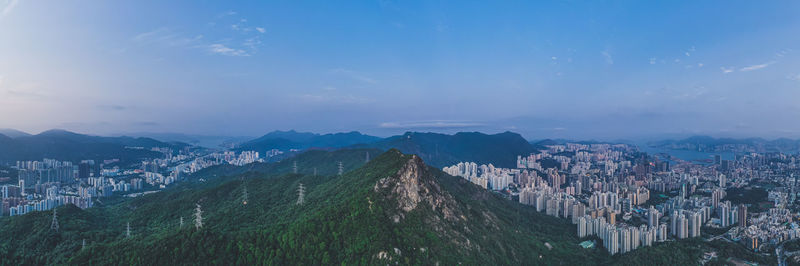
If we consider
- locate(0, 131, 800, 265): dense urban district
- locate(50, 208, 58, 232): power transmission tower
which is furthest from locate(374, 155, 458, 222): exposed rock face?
locate(50, 208, 58, 232): power transmission tower

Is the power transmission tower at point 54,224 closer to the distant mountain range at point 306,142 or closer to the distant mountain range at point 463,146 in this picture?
the distant mountain range at point 463,146

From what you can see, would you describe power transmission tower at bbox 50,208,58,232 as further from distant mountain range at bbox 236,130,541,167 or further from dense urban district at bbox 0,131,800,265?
→ distant mountain range at bbox 236,130,541,167

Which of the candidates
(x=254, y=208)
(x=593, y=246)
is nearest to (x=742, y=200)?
(x=593, y=246)

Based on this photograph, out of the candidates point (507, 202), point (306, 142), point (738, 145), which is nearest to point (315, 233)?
point (507, 202)

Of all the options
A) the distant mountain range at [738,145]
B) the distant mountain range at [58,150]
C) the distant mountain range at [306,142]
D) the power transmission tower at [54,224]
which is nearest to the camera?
the power transmission tower at [54,224]

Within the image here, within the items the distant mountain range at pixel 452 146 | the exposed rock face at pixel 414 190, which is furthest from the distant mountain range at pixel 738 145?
the exposed rock face at pixel 414 190

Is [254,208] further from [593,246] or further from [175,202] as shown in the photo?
[593,246]
